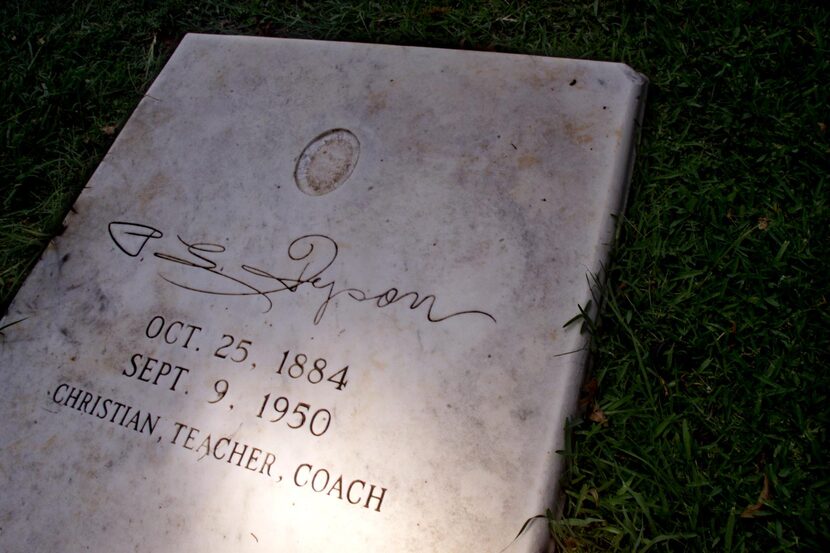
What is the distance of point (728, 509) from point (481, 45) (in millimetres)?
1640

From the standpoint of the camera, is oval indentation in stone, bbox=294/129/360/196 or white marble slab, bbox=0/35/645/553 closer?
white marble slab, bbox=0/35/645/553

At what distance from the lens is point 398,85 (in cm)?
189

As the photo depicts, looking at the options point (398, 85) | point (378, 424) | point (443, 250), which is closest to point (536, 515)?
point (378, 424)

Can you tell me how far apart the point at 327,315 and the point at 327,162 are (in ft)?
1.59

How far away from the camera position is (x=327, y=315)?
1.57m

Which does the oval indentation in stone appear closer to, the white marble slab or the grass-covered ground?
the white marble slab

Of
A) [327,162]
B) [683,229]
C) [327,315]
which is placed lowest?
[683,229]
